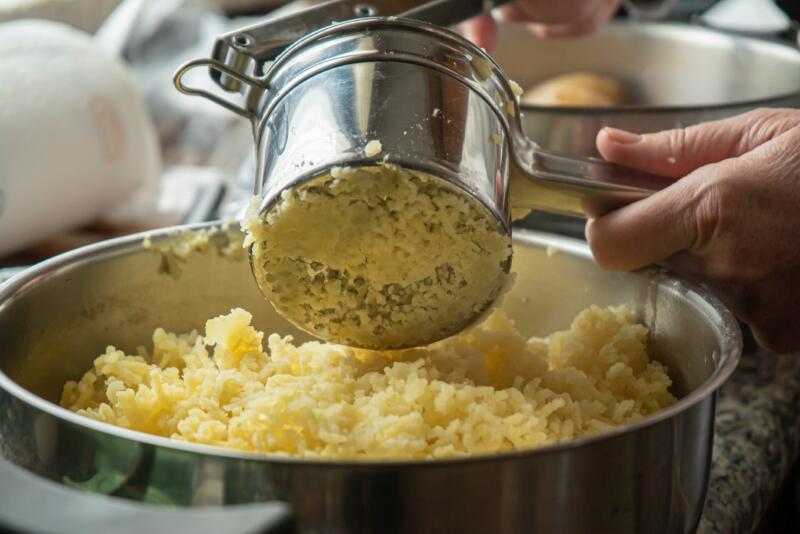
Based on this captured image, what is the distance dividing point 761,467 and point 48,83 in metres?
0.98

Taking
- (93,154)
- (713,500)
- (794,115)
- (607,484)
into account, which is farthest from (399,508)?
(93,154)

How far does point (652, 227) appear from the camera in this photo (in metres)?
0.81

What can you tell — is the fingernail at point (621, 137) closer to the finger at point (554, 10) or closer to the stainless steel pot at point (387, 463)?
the stainless steel pot at point (387, 463)

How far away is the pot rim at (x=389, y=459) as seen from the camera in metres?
0.52

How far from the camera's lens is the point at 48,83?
1324 mm

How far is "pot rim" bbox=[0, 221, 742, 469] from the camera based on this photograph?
52 cm

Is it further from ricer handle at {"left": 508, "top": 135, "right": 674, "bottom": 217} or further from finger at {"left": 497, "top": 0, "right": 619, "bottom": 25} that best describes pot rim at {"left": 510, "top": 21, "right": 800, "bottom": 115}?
ricer handle at {"left": 508, "top": 135, "right": 674, "bottom": 217}

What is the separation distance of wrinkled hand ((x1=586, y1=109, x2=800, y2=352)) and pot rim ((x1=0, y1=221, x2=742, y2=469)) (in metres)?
0.04

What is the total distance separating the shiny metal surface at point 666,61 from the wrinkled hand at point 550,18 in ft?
0.27

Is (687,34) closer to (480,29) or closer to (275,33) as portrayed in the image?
(480,29)

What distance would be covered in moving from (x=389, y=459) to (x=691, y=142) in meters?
0.44

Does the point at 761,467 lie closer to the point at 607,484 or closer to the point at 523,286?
the point at 523,286

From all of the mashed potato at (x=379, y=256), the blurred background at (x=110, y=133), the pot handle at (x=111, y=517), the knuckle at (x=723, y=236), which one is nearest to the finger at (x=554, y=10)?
the blurred background at (x=110, y=133)

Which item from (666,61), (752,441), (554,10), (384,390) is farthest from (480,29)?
(384,390)
